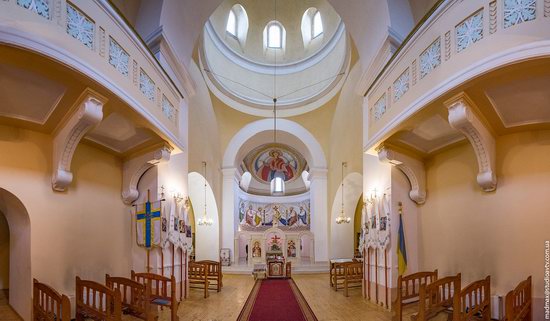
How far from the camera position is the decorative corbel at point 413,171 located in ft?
25.0

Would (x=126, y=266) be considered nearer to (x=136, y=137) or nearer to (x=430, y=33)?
(x=136, y=137)

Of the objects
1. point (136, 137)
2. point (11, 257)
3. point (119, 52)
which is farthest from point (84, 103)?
point (11, 257)

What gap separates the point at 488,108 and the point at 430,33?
55.0 inches

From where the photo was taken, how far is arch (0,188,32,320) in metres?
5.49

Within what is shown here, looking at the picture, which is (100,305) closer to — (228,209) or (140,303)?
(140,303)

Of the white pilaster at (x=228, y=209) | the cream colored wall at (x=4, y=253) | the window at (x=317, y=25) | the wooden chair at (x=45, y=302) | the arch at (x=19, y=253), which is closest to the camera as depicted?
the wooden chair at (x=45, y=302)

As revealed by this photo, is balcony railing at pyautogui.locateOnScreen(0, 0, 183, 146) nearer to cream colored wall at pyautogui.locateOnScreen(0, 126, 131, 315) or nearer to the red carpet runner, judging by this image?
cream colored wall at pyautogui.locateOnScreen(0, 126, 131, 315)

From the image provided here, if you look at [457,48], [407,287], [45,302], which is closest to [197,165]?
[45,302]

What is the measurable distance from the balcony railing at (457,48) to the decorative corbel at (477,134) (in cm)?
31

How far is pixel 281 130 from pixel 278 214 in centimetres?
743

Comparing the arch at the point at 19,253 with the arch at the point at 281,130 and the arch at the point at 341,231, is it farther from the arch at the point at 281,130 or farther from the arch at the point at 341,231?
the arch at the point at 341,231

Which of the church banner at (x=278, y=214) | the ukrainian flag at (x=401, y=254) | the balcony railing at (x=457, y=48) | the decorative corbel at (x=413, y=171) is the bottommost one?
the church banner at (x=278, y=214)

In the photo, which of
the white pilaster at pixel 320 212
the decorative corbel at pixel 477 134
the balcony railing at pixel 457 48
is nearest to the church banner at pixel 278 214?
the white pilaster at pixel 320 212

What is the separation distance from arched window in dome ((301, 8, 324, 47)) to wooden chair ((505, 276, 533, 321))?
14.3 meters
